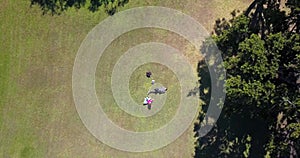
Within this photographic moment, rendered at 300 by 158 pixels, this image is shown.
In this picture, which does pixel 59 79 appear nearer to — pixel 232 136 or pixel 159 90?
pixel 159 90

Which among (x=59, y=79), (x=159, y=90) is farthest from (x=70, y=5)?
(x=159, y=90)

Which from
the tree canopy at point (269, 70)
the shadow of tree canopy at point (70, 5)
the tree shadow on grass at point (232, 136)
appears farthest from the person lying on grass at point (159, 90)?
the shadow of tree canopy at point (70, 5)

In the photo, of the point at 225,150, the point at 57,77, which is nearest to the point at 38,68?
the point at 57,77

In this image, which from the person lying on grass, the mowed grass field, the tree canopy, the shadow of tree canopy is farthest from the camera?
the shadow of tree canopy

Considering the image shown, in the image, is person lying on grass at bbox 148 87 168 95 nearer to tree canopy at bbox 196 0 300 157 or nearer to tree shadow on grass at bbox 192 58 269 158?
tree shadow on grass at bbox 192 58 269 158

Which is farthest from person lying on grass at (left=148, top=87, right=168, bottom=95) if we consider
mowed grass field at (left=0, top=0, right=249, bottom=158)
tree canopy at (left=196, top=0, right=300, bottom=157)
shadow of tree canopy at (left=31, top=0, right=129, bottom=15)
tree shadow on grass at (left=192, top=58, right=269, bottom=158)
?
shadow of tree canopy at (left=31, top=0, right=129, bottom=15)

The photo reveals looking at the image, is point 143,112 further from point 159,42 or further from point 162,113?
point 159,42
